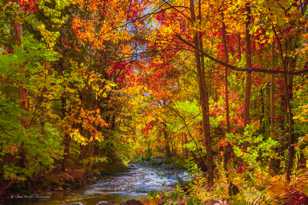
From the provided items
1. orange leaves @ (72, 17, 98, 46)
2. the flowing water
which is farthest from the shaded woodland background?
the flowing water

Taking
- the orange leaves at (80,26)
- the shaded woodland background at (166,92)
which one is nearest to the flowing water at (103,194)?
the shaded woodland background at (166,92)

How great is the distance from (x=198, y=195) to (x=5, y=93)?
885cm

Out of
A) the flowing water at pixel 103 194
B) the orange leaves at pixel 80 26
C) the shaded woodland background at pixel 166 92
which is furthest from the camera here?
the orange leaves at pixel 80 26

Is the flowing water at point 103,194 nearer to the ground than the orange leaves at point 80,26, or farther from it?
nearer to the ground

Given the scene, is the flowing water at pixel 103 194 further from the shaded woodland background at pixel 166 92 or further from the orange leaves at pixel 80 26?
the orange leaves at pixel 80 26

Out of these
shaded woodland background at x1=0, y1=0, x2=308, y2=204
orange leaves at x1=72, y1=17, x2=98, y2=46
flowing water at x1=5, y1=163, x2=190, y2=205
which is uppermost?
orange leaves at x1=72, y1=17, x2=98, y2=46

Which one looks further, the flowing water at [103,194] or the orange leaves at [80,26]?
the orange leaves at [80,26]

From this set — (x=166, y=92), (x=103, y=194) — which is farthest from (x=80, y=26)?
(x=103, y=194)

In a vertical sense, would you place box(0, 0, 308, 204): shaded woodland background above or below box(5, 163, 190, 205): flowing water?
above

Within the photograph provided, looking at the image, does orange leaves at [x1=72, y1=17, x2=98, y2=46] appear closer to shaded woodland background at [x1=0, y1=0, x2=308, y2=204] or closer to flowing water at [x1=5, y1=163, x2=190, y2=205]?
shaded woodland background at [x1=0, y1=0, x2=308, y2=204]

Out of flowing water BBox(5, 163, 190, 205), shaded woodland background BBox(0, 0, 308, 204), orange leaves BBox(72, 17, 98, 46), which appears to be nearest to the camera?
shaded woodland background BBox(0, 0, 308, 204)

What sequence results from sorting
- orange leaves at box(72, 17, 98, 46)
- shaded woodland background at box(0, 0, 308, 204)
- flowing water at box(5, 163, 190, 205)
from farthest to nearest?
orange leaves at box(72, 17, 98, 46) → flowing water at box(5, 163, 190, 205) → shaded woodland background at box(0, 0, 308, 204)

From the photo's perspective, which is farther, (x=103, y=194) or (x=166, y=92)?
(x=166, y=92)

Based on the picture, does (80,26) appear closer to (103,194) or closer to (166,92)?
(166,92)
